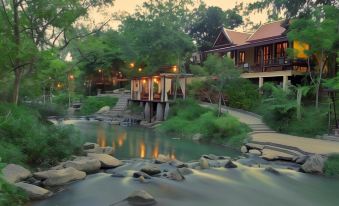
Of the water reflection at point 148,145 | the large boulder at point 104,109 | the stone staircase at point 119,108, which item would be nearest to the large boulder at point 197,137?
the water reflection at point 148,145

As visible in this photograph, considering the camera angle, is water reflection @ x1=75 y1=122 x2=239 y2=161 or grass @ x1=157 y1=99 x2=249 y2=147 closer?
water reflection @ x1=75 y1=122 x2=239 y2=161

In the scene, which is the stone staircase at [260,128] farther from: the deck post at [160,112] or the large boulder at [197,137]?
the deck post at [160,112]

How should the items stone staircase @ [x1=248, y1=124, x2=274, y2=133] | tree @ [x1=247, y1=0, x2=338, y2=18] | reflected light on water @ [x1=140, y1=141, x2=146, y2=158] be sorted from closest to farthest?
1. reflected light on water @ [x1=140, y1=141, x2=146, y2=158]
2. stone staircase @ [x1=248, y1=124, x2=274, y2=133]
3. tree @ [x1=247, y1=0, x2=338, y2=18]

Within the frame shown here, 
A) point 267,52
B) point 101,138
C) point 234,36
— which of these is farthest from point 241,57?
point 101,138

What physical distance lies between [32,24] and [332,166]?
13979 mm

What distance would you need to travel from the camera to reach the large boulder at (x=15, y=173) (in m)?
10.8

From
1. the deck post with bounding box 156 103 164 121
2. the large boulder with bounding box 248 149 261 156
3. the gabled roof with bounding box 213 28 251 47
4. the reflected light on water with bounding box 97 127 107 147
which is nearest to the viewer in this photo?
the large boulder with bounding box 248 149 261 156

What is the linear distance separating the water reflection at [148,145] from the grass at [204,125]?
0.98 meters

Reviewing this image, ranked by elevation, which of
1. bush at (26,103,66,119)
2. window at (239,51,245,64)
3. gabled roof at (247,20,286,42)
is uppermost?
gabled roof at (247,20,286,42)

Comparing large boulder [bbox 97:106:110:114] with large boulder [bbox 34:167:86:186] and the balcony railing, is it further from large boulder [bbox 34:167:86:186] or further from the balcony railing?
large boulder [bbox 34:167:86:186]

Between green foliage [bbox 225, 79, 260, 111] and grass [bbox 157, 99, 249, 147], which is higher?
green foliage [bbox 225, 79, 260, 111]

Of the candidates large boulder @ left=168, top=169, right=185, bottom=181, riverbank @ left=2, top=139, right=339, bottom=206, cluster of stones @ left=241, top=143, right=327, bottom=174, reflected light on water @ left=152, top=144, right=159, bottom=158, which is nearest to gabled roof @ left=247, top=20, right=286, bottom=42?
cluster of stones @ left=241, top=143, right=327, bottom=174

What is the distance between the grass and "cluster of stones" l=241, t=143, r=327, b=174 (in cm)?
153

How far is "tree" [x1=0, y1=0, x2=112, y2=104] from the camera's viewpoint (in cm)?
1519
